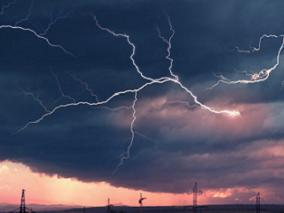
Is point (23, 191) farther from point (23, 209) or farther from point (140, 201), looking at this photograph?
point (140, 201)

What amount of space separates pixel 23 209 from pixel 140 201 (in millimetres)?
40660

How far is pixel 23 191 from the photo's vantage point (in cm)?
15388

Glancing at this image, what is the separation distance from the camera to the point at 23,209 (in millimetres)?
148750

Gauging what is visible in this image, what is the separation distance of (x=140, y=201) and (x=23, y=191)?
37.4m

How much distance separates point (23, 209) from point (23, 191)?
5.96 meters

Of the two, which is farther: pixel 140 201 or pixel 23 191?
pixel 140 201

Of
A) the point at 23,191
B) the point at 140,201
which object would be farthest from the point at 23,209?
the point at 140,201

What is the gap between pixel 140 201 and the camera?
18238 cm

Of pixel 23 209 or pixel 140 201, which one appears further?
pixel 140 201
